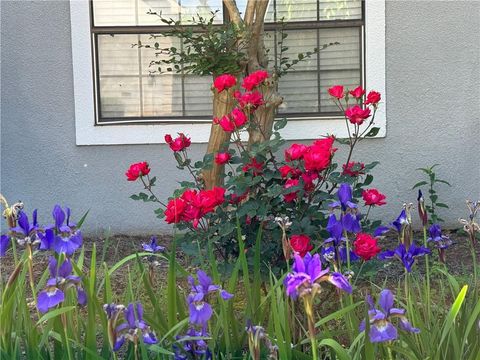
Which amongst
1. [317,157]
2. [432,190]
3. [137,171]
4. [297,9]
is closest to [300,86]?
[297,9]

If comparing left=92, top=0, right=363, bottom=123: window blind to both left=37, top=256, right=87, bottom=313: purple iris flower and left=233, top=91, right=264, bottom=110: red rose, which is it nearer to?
left=233, top=91, right=264, bottom=110: red rose

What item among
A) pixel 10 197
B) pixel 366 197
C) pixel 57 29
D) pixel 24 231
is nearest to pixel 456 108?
pixel 366 197

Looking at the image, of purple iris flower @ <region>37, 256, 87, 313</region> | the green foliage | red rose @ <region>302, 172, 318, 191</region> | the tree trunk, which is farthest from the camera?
the green foliage

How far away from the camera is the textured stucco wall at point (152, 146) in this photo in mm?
4926

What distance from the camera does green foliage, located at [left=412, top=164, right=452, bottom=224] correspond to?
4.61 metres

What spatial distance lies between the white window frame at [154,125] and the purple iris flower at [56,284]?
11.4ft

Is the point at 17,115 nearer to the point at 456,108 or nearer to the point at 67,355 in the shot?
the point at 456,108

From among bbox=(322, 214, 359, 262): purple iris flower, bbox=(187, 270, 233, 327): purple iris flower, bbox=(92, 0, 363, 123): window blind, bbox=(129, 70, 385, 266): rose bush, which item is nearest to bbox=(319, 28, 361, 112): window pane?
bbox=(92, 0, 363, 123): window blind

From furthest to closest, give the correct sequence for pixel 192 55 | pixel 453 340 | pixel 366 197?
pixel 192 55
pixel 366 197
pixel 453 340

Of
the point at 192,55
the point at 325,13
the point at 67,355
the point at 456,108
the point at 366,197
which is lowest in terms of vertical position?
the point at 67,355

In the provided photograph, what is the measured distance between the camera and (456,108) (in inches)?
196

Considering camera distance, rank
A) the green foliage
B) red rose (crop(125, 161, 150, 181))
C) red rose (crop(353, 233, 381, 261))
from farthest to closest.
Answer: the green foliage < red rose (crop(125, 161, 150, 181)) < red rose (crop(353, 233, 381, 261))

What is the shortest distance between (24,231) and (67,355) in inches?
12.4

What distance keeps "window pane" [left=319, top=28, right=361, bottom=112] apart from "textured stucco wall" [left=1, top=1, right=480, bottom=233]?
0.80ft
